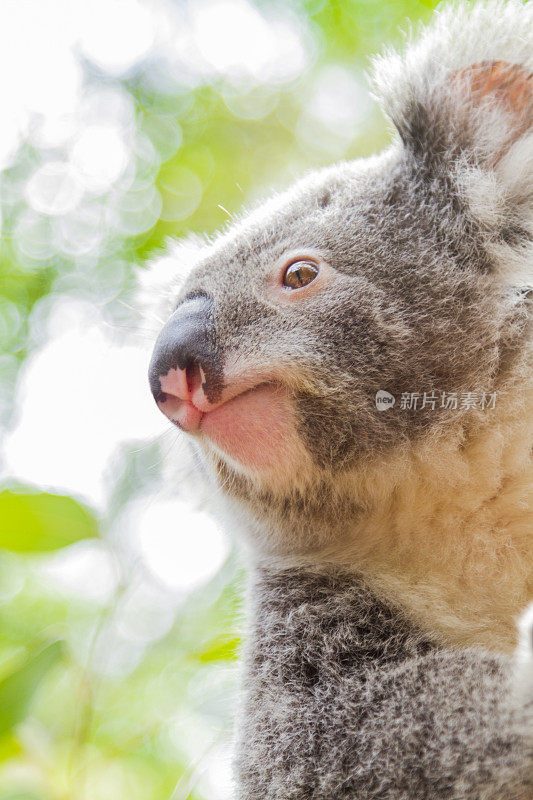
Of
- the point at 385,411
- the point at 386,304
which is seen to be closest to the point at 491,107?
the point at 386,304

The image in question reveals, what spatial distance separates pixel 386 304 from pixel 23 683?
115 cm

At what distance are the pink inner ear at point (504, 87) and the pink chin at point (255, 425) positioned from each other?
831 millimetres

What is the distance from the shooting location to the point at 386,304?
168 centimetres

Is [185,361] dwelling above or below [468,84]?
below

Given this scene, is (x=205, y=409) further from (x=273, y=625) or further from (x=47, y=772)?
(x=47, y=772)

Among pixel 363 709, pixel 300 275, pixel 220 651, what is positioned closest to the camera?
pixel 363 709

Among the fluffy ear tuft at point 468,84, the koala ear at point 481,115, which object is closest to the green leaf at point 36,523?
the koala ear at point 481,115

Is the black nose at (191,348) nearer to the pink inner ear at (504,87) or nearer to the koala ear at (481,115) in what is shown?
the koala ear at (481,115)

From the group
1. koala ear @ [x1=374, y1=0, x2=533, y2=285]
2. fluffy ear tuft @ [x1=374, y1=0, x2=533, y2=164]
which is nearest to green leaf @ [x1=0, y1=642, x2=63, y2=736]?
koala ear @ [x1=374, y1=0, x2=533, y2=285]

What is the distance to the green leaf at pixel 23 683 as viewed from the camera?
1553mm

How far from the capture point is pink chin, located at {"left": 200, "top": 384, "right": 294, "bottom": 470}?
65.2 inches

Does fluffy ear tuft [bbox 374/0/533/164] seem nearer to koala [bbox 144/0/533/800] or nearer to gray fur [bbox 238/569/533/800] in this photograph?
koala [bbox 144/0/533/800]

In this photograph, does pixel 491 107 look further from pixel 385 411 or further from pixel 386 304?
pixel 385 411

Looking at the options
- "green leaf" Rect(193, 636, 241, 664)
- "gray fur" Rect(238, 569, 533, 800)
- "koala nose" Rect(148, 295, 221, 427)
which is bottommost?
"gray fur" Rect(238, 569, 533, 800)
